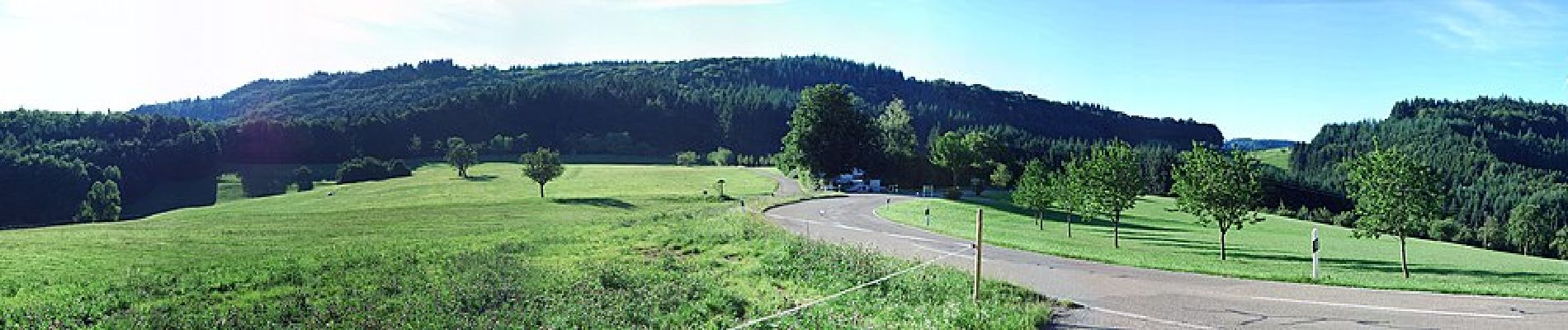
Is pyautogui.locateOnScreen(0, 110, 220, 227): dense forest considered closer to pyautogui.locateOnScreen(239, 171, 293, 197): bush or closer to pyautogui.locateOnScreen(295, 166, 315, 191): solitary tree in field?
pyautogui.locateOnScreen(239, 171, 293, 197): bush

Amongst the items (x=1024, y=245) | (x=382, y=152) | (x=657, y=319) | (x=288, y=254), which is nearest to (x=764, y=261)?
A: (x=657, y=319)

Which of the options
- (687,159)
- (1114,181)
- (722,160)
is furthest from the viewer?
(722,160)

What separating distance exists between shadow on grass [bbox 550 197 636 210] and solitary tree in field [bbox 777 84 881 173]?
22.3m

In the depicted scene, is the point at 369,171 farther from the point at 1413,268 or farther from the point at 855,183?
the point at 1413,268

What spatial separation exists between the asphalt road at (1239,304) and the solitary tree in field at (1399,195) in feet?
61.2

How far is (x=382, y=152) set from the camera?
158m

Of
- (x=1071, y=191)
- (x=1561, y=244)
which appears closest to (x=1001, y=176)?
(x=1071, y=191)

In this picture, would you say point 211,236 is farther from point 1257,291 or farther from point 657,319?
point 1257,291

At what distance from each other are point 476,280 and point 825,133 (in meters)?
73.2

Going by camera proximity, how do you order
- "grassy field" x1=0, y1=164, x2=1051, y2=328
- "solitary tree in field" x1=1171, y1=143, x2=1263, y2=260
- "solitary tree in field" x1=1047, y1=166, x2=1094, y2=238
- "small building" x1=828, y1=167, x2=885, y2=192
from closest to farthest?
"grassy field" x1=0, y1=164, x2=1051, y2=328
"solitary tree in field" x1=1171, y1=143, x2=1263, y2=260
"solitary tree in field" x1=1047, y1=166, x2=1094, y2=238
"small building" x1=828, y1=167, x2=885, y2=192

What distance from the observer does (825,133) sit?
96.1m

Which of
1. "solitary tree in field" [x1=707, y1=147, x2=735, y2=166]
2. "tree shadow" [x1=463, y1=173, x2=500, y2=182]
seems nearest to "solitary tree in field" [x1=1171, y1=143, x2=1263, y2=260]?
"tree shadow" [x1=463, y1=173, x2=500, y2=182]

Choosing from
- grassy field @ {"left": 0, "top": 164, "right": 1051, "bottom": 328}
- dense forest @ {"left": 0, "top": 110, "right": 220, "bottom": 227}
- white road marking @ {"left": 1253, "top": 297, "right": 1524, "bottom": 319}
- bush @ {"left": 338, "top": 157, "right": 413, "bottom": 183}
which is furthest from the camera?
bush @ {"left": 338, "top": 157, "right": 413, "bottom": 183}

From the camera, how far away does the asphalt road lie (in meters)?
16.1
